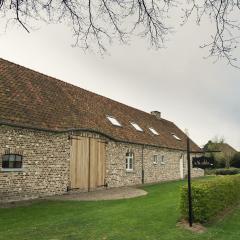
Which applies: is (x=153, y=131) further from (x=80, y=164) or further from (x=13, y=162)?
(x=13, y=162)

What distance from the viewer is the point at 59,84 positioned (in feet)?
78.2

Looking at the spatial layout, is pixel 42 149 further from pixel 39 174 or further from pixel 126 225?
pixel 126 225

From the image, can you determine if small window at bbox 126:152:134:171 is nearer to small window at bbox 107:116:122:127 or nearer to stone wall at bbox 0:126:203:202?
stone wall at bbox 0:126:203:202

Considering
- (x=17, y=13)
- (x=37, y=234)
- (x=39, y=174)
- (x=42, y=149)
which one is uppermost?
(x=17, y=13)

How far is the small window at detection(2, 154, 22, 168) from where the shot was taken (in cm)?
1591

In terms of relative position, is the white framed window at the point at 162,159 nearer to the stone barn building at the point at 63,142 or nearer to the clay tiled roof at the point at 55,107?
the stone barn building at the point at 63,142

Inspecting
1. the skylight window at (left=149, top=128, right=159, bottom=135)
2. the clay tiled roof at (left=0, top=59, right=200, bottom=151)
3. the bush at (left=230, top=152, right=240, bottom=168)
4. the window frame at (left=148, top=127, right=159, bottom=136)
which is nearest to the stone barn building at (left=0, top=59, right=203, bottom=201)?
the clay tiled roof at (left=0, top=59, right=200, bottom=151)

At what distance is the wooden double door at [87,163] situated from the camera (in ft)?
64.2

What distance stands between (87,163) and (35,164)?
3880 millimetres

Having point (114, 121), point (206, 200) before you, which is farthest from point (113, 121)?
point (206, 200)

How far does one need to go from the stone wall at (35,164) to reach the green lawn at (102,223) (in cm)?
180

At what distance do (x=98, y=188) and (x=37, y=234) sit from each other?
470 inches

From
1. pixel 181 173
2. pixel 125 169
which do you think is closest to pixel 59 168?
pixel 125 169

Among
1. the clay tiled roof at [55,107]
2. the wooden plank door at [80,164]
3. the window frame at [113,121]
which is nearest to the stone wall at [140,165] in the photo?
the clay tiled roof at [55,107]
